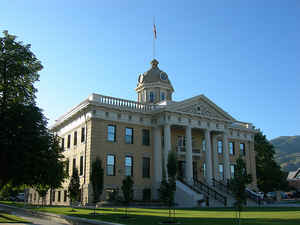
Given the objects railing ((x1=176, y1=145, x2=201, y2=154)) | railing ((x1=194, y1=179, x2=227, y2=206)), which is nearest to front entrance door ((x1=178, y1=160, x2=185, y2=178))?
railing ((x1=176, y1=145, x2=201, y2=154))

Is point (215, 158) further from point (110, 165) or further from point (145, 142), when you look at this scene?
point (110, 165)

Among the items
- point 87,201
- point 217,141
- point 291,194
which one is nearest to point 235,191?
point 87,201

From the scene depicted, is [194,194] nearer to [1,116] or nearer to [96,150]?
[96,150]

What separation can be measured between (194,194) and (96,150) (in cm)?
1124

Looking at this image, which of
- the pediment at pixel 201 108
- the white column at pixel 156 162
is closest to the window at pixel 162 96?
the pediment at pixel 201 108

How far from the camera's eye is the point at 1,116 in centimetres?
2406

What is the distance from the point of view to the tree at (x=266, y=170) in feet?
187

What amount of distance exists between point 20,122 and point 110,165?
14757 millimetres

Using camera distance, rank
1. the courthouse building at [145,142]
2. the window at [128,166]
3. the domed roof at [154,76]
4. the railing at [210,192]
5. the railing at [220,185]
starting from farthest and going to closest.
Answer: the domed roof at [154,76], the railing at [220,185], the window at [128,166], the courthouse building at [145,142], the railing at [210,192]

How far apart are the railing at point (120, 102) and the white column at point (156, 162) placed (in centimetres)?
276

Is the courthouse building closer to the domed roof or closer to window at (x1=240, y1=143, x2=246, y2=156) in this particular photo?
window at (x1=240, y1=143, x2=246, y2=156)

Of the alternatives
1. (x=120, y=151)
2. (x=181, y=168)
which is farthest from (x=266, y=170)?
(x=120, y=151)

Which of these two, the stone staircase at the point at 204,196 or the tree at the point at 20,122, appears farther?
the stone staircase at the point at 204,196

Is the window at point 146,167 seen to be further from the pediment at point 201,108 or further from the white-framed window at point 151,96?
the white-framed window at point 151,96
